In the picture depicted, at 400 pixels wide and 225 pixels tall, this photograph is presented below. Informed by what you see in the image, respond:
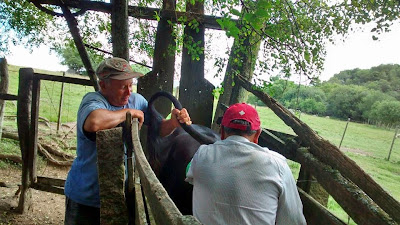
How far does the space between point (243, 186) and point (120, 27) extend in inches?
92.2

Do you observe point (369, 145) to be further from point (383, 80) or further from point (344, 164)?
point (344, 164)

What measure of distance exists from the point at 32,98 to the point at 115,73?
Result: 8.03 ft

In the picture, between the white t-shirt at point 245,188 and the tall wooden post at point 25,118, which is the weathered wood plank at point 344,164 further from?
the tall wooden post at point 25,118

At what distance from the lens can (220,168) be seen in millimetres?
1446

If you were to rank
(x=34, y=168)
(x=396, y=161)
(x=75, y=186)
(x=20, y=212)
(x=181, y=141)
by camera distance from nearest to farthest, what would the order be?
1. (x=75, y=186)
2. (x=181, y=141)
3. (x=34, y=168)
4. (x=20, y=212)
5. (x=396, y=161)

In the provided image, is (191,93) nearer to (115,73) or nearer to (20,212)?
(115,73)

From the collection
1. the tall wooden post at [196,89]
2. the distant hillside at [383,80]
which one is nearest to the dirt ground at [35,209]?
the tall wooden post at [196,89]

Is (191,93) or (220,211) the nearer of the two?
(220,211)

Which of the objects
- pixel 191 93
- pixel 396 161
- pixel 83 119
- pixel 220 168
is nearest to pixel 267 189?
pixel 220 168

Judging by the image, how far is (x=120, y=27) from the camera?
3057mm

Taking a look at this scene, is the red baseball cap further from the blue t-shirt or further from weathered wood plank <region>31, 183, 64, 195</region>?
weathered wood plank <region>31, 183, 64, 195</region>

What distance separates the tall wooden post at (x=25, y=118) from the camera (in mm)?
3785

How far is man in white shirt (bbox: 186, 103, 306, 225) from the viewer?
139 cm

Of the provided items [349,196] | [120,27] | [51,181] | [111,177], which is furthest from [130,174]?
[51,181]
